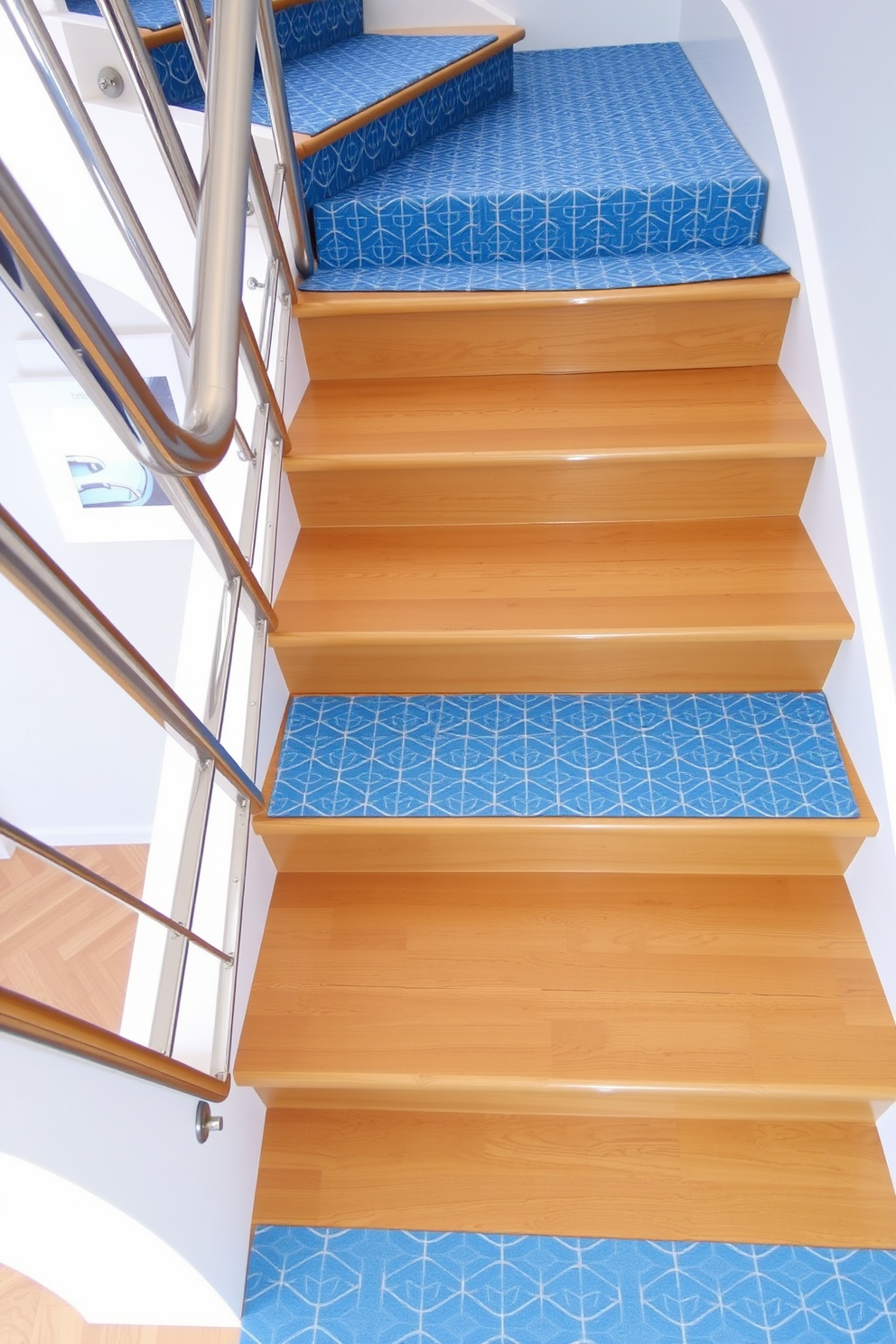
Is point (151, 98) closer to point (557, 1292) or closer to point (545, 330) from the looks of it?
point (545, 330)

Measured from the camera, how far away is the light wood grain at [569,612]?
168 centimetres

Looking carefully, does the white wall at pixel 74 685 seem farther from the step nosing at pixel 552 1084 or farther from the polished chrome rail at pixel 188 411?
the step nosing at pixel 552 1084

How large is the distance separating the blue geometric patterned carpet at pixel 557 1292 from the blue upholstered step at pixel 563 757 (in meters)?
0.68

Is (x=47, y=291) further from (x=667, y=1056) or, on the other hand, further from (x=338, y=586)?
(x=667, y=1056)

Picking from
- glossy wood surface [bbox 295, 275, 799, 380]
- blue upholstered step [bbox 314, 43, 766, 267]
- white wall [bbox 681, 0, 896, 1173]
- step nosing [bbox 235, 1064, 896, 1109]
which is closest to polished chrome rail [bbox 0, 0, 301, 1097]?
step nosing [bbox 235, 1064, 896, 1109]

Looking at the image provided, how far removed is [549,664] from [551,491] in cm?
39

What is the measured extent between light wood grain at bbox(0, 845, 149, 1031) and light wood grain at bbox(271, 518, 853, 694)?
2696 mm

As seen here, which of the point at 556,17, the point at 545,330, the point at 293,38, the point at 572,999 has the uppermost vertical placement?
the point at 293,38

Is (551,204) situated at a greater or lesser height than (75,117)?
lesser

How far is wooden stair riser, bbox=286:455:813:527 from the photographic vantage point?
1833 millimetres

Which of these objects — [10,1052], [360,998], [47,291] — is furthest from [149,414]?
[360,998]

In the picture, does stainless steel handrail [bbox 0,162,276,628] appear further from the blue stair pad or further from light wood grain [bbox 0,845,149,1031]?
light wood grain [bbox 0,845,149,1031]

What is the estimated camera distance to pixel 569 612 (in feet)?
5.62

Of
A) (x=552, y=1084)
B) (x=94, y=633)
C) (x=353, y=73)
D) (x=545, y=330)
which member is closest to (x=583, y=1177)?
(x=552, y=1084)
